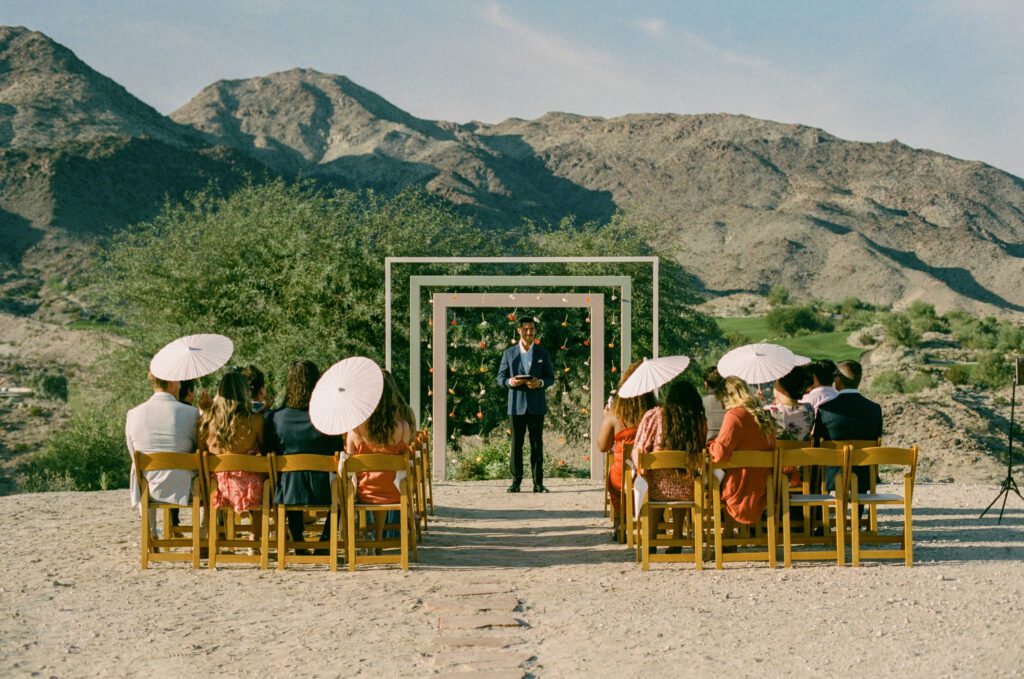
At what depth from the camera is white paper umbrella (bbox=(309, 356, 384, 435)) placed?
21.9 ft

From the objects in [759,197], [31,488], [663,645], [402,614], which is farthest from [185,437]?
[759,197]

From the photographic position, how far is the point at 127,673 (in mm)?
4875

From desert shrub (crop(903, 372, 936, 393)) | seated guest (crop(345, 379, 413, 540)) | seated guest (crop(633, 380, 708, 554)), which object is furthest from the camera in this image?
desert shrub (crop(903, 372, 936, 393))

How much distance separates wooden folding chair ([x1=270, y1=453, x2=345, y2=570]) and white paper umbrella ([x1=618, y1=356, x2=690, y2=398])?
6.73ft

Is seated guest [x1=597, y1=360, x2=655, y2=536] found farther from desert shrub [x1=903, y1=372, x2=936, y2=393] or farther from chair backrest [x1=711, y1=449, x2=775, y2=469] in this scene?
desert shrub [x1=903, y1=372, x2=936, y2=393]

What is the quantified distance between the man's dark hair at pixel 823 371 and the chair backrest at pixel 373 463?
3.21 metres

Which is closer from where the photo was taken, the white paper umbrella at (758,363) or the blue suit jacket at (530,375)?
the white paper umbrella at (758,363)

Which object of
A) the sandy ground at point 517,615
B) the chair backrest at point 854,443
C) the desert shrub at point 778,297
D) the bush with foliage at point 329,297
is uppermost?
the desert shrub at point 778,297

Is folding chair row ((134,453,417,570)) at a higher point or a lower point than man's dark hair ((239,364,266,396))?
lower

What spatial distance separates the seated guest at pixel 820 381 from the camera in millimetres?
8211

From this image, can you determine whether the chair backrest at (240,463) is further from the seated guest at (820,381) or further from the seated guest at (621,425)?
the seated guest at (820,381)

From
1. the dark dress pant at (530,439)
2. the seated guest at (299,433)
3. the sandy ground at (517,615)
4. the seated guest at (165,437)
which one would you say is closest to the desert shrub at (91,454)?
the dark dress pant at (530,439)

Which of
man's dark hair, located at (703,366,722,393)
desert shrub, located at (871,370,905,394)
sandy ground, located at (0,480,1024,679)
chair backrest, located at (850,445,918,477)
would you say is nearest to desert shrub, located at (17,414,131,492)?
sandy ground, located at (0,480,1024,679)

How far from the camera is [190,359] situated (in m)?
7.50
